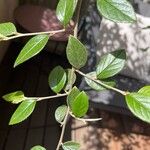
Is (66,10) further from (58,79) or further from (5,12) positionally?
(5,12)

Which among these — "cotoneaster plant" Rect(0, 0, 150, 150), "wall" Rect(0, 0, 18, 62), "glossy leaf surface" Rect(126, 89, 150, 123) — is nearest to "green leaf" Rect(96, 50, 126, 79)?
"cotoneaster plant" Rect(0, 0, 150, 150)

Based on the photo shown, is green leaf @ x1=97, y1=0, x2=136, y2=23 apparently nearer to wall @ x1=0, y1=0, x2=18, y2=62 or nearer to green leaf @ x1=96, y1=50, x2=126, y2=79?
green leaf @ x1=96, y1=50, x2=126, y2=79

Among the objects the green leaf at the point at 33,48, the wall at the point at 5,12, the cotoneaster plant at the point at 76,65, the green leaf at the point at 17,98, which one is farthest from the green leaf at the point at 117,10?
the wall at the point at 5,12

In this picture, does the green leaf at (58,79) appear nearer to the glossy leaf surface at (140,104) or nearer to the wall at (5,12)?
the glossy leaf surface at (140,104)

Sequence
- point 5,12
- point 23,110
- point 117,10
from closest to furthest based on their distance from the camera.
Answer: point 117,10 → point 23,110 → point 5,12

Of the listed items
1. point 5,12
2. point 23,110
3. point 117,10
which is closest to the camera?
point 117,10

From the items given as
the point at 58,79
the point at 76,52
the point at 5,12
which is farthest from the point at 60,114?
the point at 5,12

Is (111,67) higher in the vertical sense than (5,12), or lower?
higher
